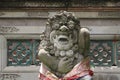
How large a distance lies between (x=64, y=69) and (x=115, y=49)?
229 centimetres

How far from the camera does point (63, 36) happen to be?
6496mm

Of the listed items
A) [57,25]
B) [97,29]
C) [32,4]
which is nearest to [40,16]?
[32,4]

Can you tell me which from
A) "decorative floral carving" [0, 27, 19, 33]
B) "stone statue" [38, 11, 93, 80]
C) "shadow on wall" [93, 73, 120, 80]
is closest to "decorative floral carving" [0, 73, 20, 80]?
"decorative floral carving" [0, 27, 19, 33]

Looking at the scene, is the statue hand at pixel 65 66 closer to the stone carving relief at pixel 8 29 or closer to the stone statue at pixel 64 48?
the stone statue at pixel 64 48

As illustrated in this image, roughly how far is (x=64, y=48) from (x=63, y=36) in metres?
0.12

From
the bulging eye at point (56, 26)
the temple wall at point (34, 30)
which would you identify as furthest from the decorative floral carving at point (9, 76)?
the bulging eye at point (56, 26)

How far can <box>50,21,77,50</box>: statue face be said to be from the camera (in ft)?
21.3

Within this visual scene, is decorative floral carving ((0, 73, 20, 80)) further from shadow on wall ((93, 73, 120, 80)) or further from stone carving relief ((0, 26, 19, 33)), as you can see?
shadow on wall ((93, 73, 120, 80))

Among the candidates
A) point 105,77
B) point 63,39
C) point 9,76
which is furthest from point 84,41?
point 9,76

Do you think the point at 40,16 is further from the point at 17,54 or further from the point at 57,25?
the point at 57,25

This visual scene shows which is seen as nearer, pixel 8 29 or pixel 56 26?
pixel 56 26

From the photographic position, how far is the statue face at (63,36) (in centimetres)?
649

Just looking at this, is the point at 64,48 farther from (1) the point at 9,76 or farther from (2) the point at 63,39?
(1) the point at 9,76

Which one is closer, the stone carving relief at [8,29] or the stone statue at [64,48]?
the stone statue at [64,48]
